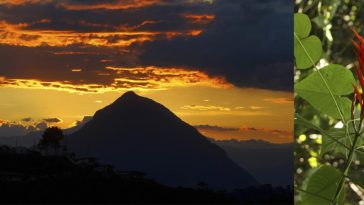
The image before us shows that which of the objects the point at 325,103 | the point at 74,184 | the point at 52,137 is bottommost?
the point at 74,184

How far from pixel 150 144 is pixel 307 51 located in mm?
937

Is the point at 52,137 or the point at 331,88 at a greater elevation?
the point at 331,88

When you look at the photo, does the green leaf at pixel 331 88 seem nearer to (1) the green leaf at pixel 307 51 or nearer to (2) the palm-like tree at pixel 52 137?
(1) the green leaf at pixel 307 51

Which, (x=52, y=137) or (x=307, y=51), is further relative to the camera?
(x=52, y=137)

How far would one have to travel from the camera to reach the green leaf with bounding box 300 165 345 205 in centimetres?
46

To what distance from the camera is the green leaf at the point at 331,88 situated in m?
0.47

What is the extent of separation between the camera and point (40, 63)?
54.2 inches

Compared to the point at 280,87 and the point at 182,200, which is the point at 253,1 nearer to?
the point at 280,87

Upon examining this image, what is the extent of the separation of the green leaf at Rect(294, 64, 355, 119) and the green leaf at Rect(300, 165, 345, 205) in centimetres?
4

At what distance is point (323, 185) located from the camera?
18.3 inches

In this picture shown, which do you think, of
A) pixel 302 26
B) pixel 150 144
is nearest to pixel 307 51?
pixel 302 26

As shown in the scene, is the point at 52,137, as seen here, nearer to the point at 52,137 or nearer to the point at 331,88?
the point at 52,137

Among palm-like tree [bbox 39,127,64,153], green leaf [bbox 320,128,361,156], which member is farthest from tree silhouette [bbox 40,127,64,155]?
green leaf [bbox 320,128,361,156]

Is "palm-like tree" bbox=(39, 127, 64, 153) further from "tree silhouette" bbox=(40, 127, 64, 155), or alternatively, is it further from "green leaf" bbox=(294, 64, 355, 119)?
"green leaf" bbox=(294, 64, 355, 119)
